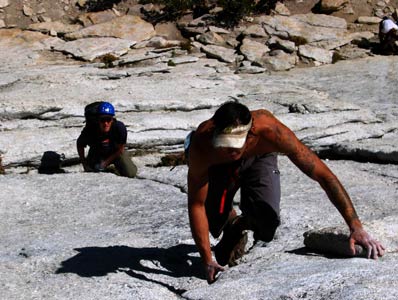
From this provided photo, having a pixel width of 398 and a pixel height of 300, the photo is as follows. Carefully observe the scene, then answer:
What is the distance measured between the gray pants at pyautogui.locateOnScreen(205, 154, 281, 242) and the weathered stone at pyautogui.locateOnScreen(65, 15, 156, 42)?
1183cm

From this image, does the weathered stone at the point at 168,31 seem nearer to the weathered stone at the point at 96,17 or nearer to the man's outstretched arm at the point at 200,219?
the weathered stone at the point at 96,17

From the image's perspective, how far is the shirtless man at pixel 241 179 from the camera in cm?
572

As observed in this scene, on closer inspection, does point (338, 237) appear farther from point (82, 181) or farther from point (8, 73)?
point (8, 73)

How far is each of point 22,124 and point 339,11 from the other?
11.0m

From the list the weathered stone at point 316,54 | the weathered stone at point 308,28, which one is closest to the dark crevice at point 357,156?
the weathered stone at point 316,54

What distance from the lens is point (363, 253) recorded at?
20.4 ft

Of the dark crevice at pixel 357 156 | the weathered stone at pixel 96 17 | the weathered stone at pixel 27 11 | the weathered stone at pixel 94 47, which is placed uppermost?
the weathered stone at pixel 27 11

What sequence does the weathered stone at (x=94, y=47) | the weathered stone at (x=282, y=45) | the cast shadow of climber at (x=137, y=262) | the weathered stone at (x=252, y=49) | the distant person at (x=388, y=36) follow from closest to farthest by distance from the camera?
the cast shadow of climber at (x=137, y=262) → the weathered stone at (x=94, y=47) → the weathered stone at (x=252, y=49) → the weathered stone at (x=282, y=45) → the distant person at (x=388, y=36)

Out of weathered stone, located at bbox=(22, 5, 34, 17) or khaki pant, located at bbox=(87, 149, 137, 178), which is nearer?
khaki pant, located at bbox=(87, 149, 137, 178)

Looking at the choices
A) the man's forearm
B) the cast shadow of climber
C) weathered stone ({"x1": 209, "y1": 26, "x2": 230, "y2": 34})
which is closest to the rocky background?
the cast shadow of climber

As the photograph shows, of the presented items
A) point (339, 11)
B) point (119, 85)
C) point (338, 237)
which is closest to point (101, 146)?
point (119, 85)

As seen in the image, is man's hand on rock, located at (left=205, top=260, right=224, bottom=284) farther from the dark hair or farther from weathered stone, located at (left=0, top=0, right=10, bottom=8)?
weathered stone, located at (left=0, top=0, right=10, bottom=8)

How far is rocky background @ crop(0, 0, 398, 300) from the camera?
6602 mm

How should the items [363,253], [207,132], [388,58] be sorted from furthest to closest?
[388,58] → [363,253] → [207,132]
